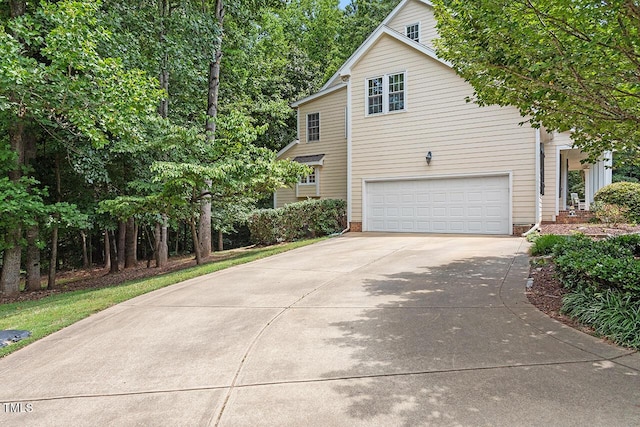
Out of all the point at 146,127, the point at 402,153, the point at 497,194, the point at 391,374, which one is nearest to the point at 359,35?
the point at 402,153

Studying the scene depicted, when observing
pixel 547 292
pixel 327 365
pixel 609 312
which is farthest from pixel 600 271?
pixel 327 365

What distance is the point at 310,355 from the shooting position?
3.58 metres

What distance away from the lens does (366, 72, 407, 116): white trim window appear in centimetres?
1374

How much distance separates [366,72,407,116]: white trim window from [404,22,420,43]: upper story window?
426 centimetres

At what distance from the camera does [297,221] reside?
46.8 ft

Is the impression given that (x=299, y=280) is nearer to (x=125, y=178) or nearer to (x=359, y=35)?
(x=125, y=178)

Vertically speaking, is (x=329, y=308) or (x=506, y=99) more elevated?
(x=506, y=99)

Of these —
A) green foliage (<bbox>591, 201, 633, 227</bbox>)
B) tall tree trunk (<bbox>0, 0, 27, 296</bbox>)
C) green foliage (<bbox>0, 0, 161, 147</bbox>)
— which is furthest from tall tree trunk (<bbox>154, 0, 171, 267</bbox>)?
green foliage (<bbox>591, 201, 633, 227</bbox>)

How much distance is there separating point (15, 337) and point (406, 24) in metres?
17.7

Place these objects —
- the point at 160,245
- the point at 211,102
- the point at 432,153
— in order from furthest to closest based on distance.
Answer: the point at 432,153 → the point at 160,245 → the point at 211,102

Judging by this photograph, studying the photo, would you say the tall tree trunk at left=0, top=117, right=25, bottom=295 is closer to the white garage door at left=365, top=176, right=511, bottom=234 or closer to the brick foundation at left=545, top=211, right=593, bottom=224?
the white garage door at left=365, top=176, right=511, bottom=234

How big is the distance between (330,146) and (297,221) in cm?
435

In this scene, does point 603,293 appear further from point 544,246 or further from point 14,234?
point 14,234

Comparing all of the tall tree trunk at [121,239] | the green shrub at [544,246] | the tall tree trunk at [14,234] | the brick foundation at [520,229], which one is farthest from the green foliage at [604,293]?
the tall tree trunk at [121,239]
